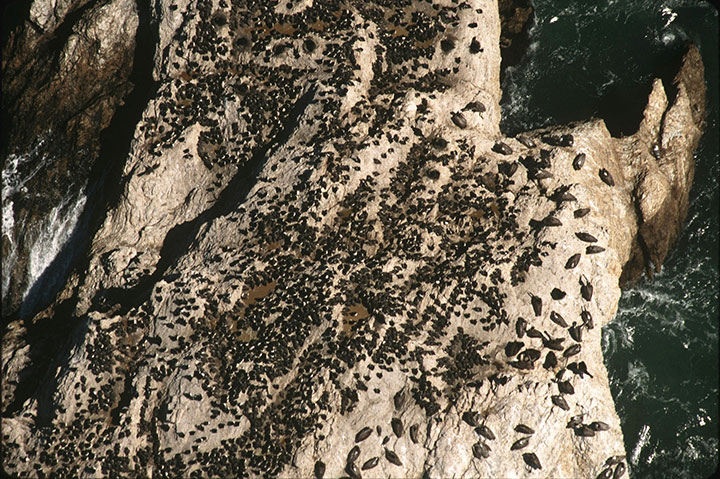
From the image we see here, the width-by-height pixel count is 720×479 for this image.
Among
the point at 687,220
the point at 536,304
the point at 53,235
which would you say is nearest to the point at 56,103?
the point at 53,235

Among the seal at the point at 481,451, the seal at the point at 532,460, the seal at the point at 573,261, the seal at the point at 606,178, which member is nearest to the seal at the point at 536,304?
the seal at the point at 573,261

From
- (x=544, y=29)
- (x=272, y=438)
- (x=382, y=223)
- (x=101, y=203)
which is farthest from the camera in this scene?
(x=544, y=29)

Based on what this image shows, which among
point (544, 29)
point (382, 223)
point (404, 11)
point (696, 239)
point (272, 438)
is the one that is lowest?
point (696, 239)

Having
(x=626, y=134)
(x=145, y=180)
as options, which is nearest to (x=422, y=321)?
(x=145, y=180)

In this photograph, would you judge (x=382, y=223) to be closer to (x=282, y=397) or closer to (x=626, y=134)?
(x=282, y=397)

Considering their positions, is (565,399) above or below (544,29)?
below

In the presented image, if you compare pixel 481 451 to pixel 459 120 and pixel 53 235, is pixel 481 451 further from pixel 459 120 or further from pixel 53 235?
pixel 53 235

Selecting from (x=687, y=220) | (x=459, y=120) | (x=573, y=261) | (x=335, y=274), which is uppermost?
(x=459, y=120)

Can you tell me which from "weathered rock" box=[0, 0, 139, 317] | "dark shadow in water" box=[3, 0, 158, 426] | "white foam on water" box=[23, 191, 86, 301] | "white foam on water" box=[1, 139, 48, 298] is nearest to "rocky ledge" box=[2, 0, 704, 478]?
"dark shadow in water" box=[3, 0, 158, 426]
